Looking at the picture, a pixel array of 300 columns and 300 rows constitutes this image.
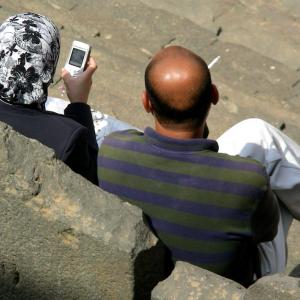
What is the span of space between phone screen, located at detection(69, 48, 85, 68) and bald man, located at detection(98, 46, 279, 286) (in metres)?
0.86

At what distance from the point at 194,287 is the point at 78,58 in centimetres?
156

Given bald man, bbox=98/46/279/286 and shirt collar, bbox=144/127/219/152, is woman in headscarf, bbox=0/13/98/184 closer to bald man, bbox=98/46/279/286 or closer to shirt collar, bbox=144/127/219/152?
bald man, bbox=98/46/279/286

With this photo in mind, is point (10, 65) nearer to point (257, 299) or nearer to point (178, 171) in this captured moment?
point (178, 171)

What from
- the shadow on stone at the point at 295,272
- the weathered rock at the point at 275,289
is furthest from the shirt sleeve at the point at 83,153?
the shadow on stone at the point at 295,272

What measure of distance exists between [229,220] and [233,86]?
11.2 feet

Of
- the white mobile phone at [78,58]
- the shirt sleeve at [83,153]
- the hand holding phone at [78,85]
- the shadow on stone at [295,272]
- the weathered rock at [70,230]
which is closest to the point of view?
the weathered rock at [70,230]

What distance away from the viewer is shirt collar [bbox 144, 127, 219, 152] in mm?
2746

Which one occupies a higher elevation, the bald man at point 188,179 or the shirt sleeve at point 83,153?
the bald man at point 188,179

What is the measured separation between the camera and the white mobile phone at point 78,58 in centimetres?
369

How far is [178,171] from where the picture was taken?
272 centimetres

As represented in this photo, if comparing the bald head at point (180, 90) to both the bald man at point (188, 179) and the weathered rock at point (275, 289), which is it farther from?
the weathered rock at point (275, 289)

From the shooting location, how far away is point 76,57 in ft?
12.2

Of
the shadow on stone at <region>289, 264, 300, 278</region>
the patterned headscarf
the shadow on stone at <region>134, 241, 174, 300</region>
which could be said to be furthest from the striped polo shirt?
the shadow on stone at <region>289, 264, 300, 278</region>

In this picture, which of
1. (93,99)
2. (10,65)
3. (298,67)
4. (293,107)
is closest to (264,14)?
(298,67)
